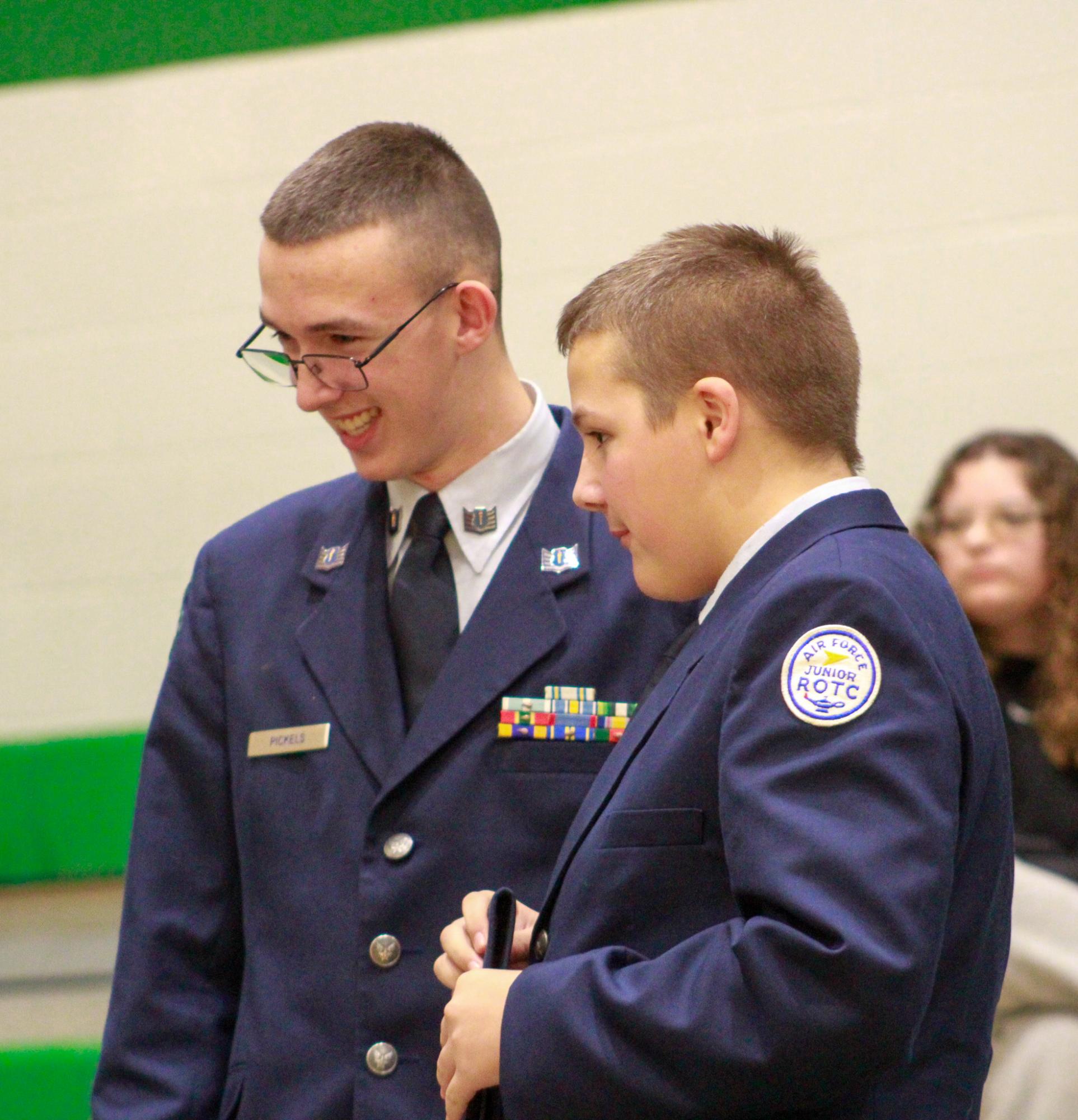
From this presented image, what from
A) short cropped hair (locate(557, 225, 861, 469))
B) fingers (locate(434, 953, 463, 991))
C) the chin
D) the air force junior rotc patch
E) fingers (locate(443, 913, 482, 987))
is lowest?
fingers (locate(434, 953, 463, 991))

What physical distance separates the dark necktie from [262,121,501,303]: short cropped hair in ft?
0.93

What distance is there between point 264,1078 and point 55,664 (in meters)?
2.00

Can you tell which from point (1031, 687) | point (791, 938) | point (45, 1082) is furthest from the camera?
point (45, 1082)

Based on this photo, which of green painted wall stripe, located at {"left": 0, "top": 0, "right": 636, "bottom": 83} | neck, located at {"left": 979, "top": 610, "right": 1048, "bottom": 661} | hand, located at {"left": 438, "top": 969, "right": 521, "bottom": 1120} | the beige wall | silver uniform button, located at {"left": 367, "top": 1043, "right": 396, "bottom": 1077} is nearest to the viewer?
hand, located at {"left": 438, "top": 969, "right": 521, "bottom": 1120}

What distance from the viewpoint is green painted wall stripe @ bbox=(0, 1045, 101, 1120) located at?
2750mm

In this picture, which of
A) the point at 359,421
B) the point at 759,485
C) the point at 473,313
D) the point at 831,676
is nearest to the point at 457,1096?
the point at 831,676

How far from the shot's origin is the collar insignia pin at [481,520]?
152 cm

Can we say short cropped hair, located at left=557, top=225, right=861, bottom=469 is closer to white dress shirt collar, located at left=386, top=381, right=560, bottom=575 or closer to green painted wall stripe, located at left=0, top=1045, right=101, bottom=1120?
white dress shirt collar, located at left=386, top=381, right=560, bottom=575

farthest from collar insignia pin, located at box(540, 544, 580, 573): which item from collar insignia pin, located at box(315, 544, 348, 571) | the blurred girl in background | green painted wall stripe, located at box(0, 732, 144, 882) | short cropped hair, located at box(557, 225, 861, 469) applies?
green painted wall stripe, located at box(0, 732, 144, 882)

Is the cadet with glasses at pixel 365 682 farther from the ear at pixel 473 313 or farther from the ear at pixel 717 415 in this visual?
the ear at pixel 717 415

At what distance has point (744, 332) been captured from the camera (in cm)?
111

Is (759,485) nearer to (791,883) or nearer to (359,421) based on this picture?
(791,883)

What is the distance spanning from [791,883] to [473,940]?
1.26 ft

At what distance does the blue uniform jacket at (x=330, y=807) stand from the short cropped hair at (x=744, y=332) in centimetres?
37
